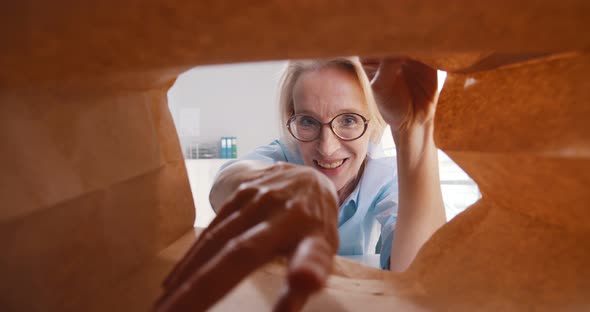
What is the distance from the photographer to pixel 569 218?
0.32 m

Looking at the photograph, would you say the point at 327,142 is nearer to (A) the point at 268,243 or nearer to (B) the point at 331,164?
(B) the point at 331,164

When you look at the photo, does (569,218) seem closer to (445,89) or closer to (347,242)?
(445,89)

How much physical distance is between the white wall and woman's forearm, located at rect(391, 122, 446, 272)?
6.04 ft

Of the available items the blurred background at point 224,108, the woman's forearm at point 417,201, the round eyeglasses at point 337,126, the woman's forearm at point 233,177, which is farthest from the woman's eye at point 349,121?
the blurred background at point 224,108

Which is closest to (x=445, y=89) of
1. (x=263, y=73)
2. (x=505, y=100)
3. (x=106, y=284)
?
(x=505, y=100)

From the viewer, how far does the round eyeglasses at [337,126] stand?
0.97m

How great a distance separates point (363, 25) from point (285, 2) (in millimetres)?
43

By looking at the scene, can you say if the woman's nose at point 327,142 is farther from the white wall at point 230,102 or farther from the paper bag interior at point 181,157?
the white wall at point 230,102

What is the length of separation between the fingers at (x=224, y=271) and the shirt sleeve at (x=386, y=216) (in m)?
0.77

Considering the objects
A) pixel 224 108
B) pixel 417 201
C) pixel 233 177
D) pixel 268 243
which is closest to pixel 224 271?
pixel 268 243

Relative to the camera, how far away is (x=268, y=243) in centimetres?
21

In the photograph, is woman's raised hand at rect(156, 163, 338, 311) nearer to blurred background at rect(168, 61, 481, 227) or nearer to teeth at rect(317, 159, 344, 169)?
teeth at rect(317, 159, 344, 169)

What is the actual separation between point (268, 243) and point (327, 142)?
0.78 m

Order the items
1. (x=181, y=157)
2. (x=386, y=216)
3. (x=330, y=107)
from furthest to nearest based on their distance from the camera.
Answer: (x=386, y=216), (x=330, y=107), (x=181, y=157)
